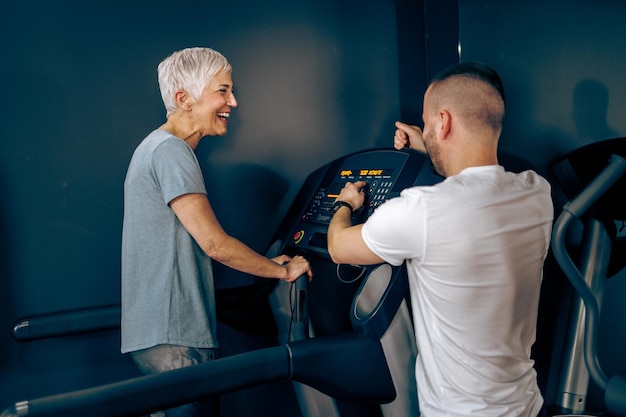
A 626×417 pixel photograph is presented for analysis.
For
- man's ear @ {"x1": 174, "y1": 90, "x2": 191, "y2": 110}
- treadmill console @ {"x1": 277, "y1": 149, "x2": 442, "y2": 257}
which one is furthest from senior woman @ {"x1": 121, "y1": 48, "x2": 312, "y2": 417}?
treadmill console @ {"x1": 277, "y1": 149, "x2": 442, "y2": 257}

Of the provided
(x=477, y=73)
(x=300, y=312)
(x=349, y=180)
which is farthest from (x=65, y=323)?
(x=477, y=73)

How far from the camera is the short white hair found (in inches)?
77.8

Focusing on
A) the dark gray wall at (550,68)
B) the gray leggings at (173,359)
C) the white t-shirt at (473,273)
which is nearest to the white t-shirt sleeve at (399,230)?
the white t-shirt at (473,273)

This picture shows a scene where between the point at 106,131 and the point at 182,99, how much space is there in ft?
1.99

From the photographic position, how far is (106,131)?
2422mm

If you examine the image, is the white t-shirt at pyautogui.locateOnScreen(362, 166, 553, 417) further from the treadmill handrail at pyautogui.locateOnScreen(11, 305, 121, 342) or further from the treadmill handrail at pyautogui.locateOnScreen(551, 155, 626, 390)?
the treadmill handrail at pyautogui.locateOnScreen(11, 305, 121, 342)

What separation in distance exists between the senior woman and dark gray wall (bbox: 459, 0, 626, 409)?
5.21 feet

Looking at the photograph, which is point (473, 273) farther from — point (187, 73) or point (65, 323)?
point (65, 323)

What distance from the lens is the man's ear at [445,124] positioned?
4.82 feet

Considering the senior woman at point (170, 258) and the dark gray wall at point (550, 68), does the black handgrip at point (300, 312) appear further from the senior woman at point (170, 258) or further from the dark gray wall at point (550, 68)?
the dark gray wall at point (550, 68)

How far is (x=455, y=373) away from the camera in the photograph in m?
1.39

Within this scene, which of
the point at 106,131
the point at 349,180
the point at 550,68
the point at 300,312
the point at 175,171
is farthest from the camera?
the point at 550,68

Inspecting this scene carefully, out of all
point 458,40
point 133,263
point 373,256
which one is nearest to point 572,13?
point 458,40

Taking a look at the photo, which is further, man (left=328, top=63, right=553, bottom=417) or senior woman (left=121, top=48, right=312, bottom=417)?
senior woman (left=121, top=48, right=312, bottom=417)
